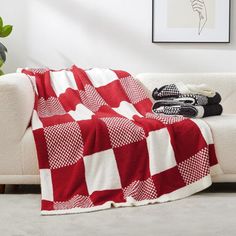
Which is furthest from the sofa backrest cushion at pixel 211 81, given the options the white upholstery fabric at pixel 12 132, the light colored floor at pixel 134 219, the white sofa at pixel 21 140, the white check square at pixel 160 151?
the white upholstery fabric at pixel 12 132

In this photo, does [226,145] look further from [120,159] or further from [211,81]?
[211,81]

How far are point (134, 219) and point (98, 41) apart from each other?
2.11 m

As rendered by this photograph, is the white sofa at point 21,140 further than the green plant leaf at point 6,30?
No

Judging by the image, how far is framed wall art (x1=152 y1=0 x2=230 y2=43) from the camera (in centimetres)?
424

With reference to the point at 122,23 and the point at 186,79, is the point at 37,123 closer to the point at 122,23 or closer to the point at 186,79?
the point at 186,79

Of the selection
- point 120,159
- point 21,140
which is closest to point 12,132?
point 21,140

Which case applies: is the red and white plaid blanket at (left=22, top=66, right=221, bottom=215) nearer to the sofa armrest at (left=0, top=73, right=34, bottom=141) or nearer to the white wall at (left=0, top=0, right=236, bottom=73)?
the sofa armrest at (left=0, top=73, right=34, bottom=141)

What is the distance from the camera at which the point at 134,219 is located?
2.45 metres

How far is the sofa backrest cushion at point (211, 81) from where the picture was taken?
381 centimetres

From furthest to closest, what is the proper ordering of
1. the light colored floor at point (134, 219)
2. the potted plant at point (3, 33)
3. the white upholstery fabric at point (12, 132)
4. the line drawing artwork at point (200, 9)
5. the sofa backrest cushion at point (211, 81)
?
1. the line drawing artwork at point (200, 9)
2. the potted plant at point (3, 33)
3. the sofa backrest cushion at point (211, 81)
4. the white upholstery fabric at point (12, 132)
5. the light colored floor at point (134, 219)

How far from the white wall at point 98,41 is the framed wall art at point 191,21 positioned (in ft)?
0.17

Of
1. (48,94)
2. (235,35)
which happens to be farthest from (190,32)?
(48,94)

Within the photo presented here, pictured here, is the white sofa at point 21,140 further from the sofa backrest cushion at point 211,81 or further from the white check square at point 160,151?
the sofa backrest cushion at point 211,81

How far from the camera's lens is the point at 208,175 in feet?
9.53
